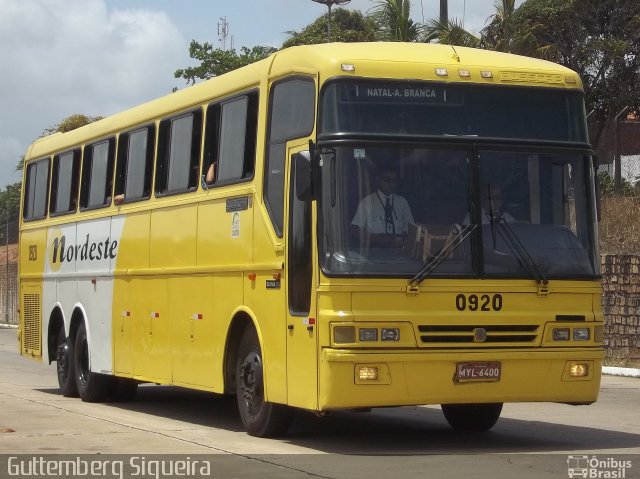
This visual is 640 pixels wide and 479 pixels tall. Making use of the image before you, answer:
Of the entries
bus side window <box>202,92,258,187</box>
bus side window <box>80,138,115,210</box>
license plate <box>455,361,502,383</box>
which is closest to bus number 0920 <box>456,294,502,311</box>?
license plate <box>455,361,502,383</box>

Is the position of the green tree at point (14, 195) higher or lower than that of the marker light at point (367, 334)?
higher

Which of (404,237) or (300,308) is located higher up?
(404,237)

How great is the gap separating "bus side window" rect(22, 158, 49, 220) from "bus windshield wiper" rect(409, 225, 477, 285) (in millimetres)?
10566

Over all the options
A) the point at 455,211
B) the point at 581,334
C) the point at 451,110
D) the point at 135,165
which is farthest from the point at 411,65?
the point at 135,165

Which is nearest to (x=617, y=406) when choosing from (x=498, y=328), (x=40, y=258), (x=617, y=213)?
(x=498, y=328)

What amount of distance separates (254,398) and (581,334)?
3109mm

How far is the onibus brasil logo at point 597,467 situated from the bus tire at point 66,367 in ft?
31.1

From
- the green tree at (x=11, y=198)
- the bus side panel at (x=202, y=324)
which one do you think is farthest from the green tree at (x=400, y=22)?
the green tree at (x=11, y=198)

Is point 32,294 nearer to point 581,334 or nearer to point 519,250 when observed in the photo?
point 519,250

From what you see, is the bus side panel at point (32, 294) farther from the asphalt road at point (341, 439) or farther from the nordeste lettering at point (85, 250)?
the asphalt road at point (341, 439)

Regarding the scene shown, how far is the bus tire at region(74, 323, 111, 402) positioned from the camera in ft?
61.8

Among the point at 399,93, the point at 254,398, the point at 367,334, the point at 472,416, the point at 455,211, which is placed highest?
the point at 399,93

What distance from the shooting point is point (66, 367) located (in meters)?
19.7

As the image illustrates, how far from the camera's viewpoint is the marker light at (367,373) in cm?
1173
